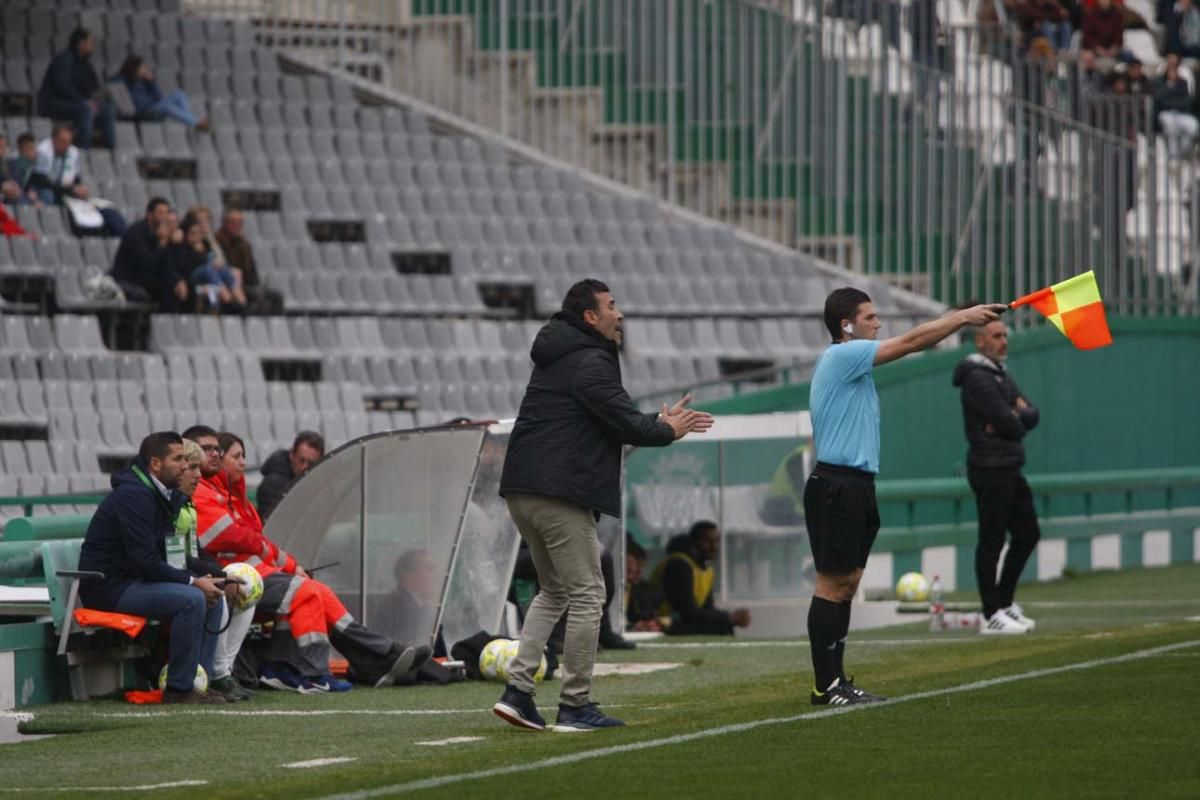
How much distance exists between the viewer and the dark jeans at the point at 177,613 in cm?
1179

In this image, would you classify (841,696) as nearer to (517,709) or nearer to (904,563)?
(517,709)

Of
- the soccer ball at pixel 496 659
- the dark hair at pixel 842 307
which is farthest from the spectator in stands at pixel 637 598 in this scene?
the dark hair at pixel 842 307

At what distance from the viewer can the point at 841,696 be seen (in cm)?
1027

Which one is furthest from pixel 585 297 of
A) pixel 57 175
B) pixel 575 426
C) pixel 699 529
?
pixel 57 175

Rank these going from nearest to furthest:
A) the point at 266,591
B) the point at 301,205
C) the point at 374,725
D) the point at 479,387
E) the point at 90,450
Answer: the point at 374,725, the point at 266,591, the point at 90,450, the point at 479,387, the point at 301,205

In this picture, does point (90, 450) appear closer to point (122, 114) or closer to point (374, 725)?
point (122, 114)

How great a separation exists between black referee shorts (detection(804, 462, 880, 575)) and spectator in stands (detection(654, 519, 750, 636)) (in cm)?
685

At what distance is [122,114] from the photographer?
23.7m


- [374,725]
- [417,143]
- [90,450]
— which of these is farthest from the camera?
[417,143]

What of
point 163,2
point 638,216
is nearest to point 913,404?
point 638,216

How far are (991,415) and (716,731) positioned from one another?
6013mm

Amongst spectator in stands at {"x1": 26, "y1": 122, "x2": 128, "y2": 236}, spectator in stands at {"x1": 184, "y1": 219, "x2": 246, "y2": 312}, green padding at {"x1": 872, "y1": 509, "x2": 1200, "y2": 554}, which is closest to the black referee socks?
green padding at {"x1": 872, "y1": 509, "x2": 1200, "y2": 554}

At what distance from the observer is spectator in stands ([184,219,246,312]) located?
68.0 ft

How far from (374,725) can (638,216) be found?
1544 centimetres
